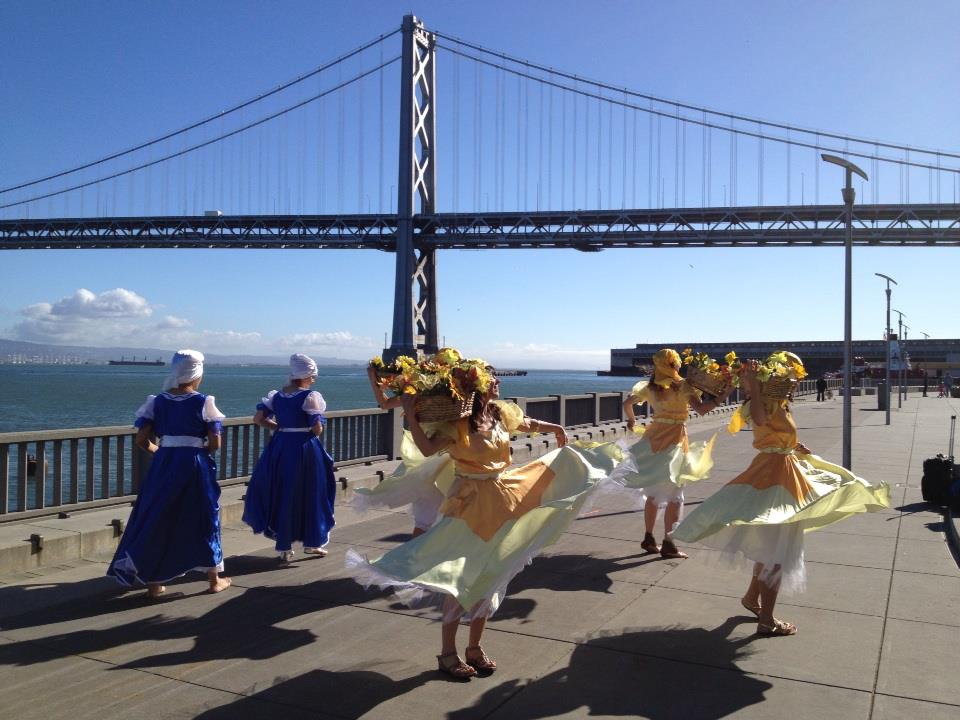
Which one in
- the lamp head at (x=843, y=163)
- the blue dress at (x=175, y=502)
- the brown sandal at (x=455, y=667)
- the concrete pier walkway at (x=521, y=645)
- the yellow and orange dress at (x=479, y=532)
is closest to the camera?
the concrete pier walkway at (x=521, y=645)

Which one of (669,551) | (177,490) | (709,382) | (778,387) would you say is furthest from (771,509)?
(177,490)

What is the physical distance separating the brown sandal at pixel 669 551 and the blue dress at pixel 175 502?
12.5 feet

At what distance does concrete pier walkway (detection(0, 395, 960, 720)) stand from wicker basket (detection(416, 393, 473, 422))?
1.39 m

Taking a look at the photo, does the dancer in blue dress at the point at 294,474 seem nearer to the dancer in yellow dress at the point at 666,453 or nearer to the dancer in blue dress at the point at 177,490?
the dancer in blue dress at the point at 177,490

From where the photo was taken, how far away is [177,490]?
638cm

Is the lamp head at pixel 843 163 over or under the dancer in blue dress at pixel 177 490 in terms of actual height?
over

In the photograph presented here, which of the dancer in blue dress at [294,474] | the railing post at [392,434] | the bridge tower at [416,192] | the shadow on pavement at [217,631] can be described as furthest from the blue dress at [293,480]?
the bridge tower at [416,192]

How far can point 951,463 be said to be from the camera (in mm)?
10922

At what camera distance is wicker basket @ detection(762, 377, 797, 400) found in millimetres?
5938

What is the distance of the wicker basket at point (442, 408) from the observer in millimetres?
5039

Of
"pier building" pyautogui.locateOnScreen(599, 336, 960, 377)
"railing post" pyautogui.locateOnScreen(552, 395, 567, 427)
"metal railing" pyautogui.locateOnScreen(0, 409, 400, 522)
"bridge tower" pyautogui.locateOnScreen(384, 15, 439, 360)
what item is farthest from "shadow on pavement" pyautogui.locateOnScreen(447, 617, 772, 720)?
"pier building" pyautogui.locateOnScreen(599, 336, 960, 377)

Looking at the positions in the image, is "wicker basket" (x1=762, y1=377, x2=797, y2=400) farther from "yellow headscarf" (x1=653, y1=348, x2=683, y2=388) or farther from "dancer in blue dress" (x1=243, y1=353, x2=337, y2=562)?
"dancer in blue dress" (x1=243, y1=353, x2=337, y2=562)

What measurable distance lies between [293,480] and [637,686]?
388 cm

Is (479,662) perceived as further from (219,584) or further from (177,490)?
(177,490)
